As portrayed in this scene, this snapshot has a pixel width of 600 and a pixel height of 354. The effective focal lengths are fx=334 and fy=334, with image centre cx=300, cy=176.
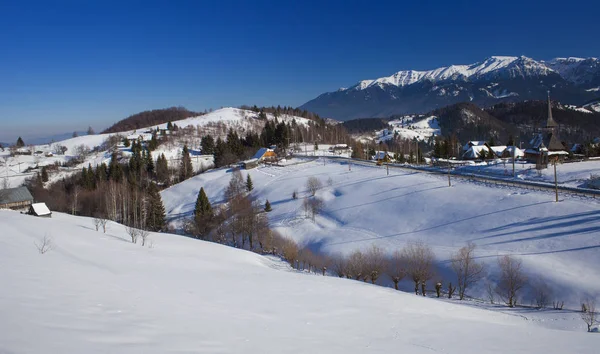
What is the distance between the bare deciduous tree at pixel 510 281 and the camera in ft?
77.8

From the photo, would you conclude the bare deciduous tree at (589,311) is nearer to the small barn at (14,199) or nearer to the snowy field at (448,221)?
the snowy field at (448,221)

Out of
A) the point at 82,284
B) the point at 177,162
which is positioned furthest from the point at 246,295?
the point at 177,162

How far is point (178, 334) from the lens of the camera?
8.60 m

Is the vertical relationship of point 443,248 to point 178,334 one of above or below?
below

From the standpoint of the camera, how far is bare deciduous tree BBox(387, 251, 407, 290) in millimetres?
28203

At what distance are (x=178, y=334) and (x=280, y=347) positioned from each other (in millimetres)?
2666

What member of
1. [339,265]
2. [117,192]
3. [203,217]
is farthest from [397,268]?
[117,192]

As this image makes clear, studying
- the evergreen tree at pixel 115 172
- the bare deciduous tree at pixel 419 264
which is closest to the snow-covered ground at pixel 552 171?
the bare deciduous tree at pixel 419 264

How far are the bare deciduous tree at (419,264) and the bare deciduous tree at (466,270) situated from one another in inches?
80.2

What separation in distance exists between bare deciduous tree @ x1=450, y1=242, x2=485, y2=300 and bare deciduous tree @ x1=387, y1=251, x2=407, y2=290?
4057 millimetres

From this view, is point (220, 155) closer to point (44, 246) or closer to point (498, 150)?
point (44, 246)

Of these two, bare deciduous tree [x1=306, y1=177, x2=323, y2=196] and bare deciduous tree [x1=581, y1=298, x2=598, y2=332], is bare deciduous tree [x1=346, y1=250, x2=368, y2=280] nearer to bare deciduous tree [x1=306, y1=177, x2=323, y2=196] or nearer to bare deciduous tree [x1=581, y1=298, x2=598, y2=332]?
bare deciduous tree [x1=581, y1=298, x2=598, y2=332]

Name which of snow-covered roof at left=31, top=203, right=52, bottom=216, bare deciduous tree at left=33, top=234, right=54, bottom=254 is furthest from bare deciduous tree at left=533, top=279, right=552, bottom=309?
snow-covered roof at left=31, top=203, right=52, bottom=216

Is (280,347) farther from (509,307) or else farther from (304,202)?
(304,202)
